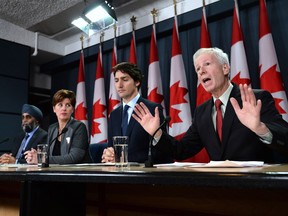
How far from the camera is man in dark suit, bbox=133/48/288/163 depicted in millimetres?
1386

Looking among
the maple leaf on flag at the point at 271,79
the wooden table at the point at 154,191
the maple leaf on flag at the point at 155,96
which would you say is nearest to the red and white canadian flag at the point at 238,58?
the maple leaf on flag at the point at 271,79

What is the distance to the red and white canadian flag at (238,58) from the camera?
2.92 metres

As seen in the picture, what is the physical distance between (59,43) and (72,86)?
74 centimetres

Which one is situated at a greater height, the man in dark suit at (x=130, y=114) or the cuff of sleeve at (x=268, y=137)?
the man in dark suit at (x=130, y=114)

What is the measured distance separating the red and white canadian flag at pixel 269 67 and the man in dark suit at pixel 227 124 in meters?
1.01

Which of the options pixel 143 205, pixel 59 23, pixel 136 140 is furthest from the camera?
pixel 59 23

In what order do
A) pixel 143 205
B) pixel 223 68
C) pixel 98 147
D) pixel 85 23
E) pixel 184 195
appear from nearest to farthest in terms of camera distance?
pixel 184 195 < pixel 143 205 < pixel 223 68 < pixel 98 147 < pixel 85 23

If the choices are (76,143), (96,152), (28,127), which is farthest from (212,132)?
(28,127)

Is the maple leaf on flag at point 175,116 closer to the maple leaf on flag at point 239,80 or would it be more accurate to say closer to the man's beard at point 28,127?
the maple leaf on flag at point 239,80

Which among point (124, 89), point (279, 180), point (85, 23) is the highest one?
point (85, 23)

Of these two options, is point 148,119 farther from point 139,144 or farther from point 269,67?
point 269,67

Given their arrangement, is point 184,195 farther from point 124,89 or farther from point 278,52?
point 278,52

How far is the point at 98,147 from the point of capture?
107 inches

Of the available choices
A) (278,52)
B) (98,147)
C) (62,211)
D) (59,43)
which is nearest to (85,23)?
(59,43)
